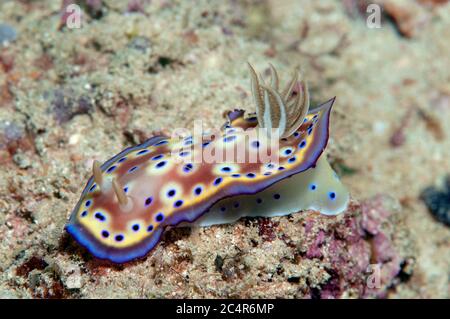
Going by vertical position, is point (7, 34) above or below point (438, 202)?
above

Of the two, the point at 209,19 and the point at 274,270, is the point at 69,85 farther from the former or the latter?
the point at 274,270

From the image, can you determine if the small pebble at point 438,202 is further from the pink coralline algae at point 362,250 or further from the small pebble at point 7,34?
the small pebble at point 7,34

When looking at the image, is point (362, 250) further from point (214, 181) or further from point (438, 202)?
point (438, 202)

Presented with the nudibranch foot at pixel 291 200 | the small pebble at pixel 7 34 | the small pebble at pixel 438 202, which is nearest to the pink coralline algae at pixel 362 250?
the nudibranch foot at pixel 291 200

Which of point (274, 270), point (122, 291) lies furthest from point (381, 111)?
point (122, 291)

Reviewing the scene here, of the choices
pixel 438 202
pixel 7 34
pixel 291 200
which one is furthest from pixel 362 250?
pixel 7 34

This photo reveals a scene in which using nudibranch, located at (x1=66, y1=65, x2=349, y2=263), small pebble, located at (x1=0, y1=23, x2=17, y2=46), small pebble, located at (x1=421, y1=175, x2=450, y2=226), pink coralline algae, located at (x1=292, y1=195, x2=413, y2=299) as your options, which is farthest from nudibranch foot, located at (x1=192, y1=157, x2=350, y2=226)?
small pebble, located at (x1=0, y1=23, x2=17, y2=46)

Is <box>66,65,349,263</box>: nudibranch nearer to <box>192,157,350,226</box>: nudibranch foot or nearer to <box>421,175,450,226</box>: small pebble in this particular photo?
<box>192,157,350,226</box>: nudibranch foot

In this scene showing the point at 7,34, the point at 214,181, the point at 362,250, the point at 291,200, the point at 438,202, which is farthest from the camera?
the point at 438,202
